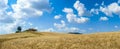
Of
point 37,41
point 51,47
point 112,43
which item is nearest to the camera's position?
point 112,43

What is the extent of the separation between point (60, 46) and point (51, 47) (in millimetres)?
1809

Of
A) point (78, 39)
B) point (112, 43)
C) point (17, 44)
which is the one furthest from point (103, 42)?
point (17, 44)

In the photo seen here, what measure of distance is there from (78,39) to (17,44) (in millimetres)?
12855

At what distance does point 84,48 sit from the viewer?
149ft

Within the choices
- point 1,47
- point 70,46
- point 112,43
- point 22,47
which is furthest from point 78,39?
point 1,47

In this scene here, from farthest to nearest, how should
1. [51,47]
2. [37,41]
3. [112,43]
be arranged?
[37,41]
[51,47]
[112,43]

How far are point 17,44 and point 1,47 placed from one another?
3.29 meters

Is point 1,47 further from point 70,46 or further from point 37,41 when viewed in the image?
point 70,46

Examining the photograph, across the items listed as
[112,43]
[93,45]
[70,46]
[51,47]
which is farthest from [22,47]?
[112,43]

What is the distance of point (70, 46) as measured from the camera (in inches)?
1841

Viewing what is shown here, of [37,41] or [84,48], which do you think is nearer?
[84,48]

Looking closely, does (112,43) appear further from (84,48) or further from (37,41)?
(37,41)

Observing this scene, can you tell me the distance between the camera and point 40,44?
49500 millimetres

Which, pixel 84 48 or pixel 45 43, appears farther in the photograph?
pixel 45 43
